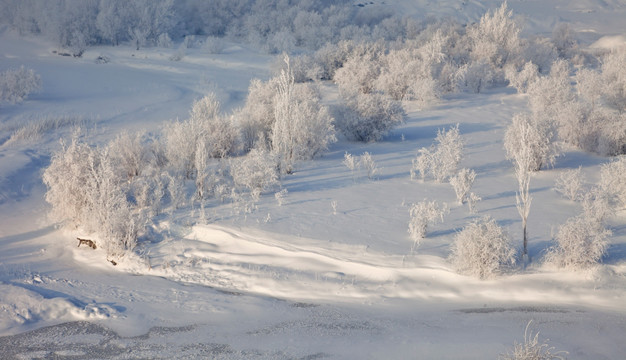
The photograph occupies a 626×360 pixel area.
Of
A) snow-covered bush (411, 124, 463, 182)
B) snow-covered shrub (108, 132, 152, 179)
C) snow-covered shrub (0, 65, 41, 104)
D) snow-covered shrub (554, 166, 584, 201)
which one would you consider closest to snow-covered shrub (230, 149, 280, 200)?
snow-covered shrub (108, 132, 152, 179)

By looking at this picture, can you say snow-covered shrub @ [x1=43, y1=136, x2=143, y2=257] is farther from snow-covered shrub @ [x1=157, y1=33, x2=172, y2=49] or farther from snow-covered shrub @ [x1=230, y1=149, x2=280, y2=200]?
snow-covered shrub @ [x1=157, y1=33, x2=172, y2=49]

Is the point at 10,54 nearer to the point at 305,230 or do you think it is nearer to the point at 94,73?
the point at 94,73

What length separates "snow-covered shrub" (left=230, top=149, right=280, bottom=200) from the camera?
814 cm

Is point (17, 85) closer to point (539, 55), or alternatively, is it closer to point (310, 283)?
point (310, 283)

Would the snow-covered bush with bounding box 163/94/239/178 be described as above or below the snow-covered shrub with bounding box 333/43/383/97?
below

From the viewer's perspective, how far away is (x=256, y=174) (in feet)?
26.8

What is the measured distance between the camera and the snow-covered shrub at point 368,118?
11070mm

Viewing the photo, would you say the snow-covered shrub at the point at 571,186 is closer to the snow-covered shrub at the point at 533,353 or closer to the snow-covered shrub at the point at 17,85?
the snow-covered shrub at the point at 533,353

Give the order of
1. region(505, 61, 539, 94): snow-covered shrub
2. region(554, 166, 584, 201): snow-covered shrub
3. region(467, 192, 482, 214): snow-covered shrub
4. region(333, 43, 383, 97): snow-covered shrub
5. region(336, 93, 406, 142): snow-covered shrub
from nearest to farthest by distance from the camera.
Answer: region(467, 192, 482, 214): snow-covered shrub, region(554, 166, 584, 201): snow-covered shrub, region(336, 93, 406, 142): snow-covered shrub, region(333, 43, 383, 97): snow-covered shrub, region(505, 61, 539, 94): snow-covered shrub

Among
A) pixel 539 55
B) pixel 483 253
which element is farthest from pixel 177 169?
pixel 539 55

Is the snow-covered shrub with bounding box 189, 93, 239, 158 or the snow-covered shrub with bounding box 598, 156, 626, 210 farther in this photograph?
the snow-covered shrub with bounding box 189, 93, 239, 158

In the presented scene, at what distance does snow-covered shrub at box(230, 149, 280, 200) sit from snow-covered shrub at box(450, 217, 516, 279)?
322cm

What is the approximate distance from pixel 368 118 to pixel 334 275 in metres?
5.50

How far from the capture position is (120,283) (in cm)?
621
